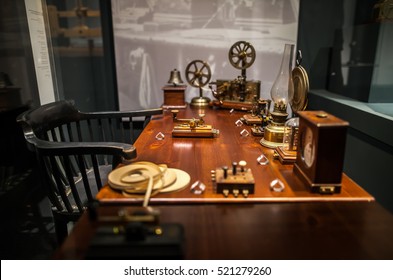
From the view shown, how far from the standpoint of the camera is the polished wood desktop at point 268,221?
78 centimetres

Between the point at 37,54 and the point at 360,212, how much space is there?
230 centimetres

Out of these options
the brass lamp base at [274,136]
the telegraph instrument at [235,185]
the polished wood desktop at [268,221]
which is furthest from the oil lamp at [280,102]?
the telegraph instrument at [235,185]

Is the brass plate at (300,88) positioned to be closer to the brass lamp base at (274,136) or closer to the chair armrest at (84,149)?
the brass lamp base at (274,136)

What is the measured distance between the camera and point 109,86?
341 cm

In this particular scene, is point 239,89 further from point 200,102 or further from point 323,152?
point 323,152

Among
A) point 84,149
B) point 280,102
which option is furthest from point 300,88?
point 84,149

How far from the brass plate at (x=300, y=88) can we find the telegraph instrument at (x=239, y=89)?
1029mm

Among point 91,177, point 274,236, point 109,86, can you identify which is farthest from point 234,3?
point 274,236

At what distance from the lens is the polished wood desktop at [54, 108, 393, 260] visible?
78 centimetres

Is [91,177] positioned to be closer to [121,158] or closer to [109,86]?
[121,158]

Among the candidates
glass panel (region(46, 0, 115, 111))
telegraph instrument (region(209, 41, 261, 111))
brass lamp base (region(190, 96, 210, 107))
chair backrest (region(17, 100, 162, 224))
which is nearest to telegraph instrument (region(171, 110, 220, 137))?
chair backrest (region(17, 100, 162, 224))

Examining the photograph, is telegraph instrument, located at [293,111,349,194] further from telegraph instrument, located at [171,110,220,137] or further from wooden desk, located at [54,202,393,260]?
telegraph instrument, located at [171,110,220,137]

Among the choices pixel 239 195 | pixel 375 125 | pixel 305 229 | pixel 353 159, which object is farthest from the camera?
pixel 353 159

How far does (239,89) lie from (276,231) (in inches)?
69.9
